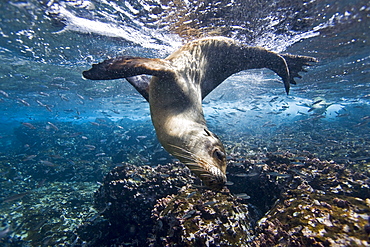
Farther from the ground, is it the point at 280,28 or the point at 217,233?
the point at 280,28

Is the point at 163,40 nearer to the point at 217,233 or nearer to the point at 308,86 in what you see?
the point at 217,233

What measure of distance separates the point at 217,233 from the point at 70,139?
60.7ft

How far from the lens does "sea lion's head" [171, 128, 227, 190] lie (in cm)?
192

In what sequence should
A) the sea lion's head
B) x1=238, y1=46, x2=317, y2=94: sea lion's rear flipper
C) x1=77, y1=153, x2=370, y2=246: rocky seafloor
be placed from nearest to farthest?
the sea lion's head < x1=77, y1=153, x2=370, y2=246: rocky seafloor < x1=238, y1=46, x2=317, y2=94: sea lion's rear flipper

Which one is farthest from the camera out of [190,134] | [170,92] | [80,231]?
[80,231]

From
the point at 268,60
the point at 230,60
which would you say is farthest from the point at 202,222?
the point at 268,60

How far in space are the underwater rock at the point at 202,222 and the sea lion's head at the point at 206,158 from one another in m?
1.78

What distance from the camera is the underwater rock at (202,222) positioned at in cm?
333

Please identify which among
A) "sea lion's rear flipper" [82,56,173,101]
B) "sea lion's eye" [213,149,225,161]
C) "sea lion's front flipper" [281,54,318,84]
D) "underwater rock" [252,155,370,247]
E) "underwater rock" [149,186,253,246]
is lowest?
"underwater rock" [149,186,253,246]

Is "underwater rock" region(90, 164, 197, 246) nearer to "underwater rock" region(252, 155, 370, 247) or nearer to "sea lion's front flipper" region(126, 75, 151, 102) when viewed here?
"sea lion's front flipper" region(126, 75, 151, 102)

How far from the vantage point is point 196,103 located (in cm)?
343

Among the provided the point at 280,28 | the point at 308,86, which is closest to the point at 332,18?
the point at 280,28

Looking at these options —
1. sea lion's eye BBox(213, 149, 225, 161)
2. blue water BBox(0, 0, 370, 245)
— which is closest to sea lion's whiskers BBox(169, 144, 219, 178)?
sea lion's eye BBox(213, 149, 225, 161)

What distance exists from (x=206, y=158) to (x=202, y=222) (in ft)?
6.87
